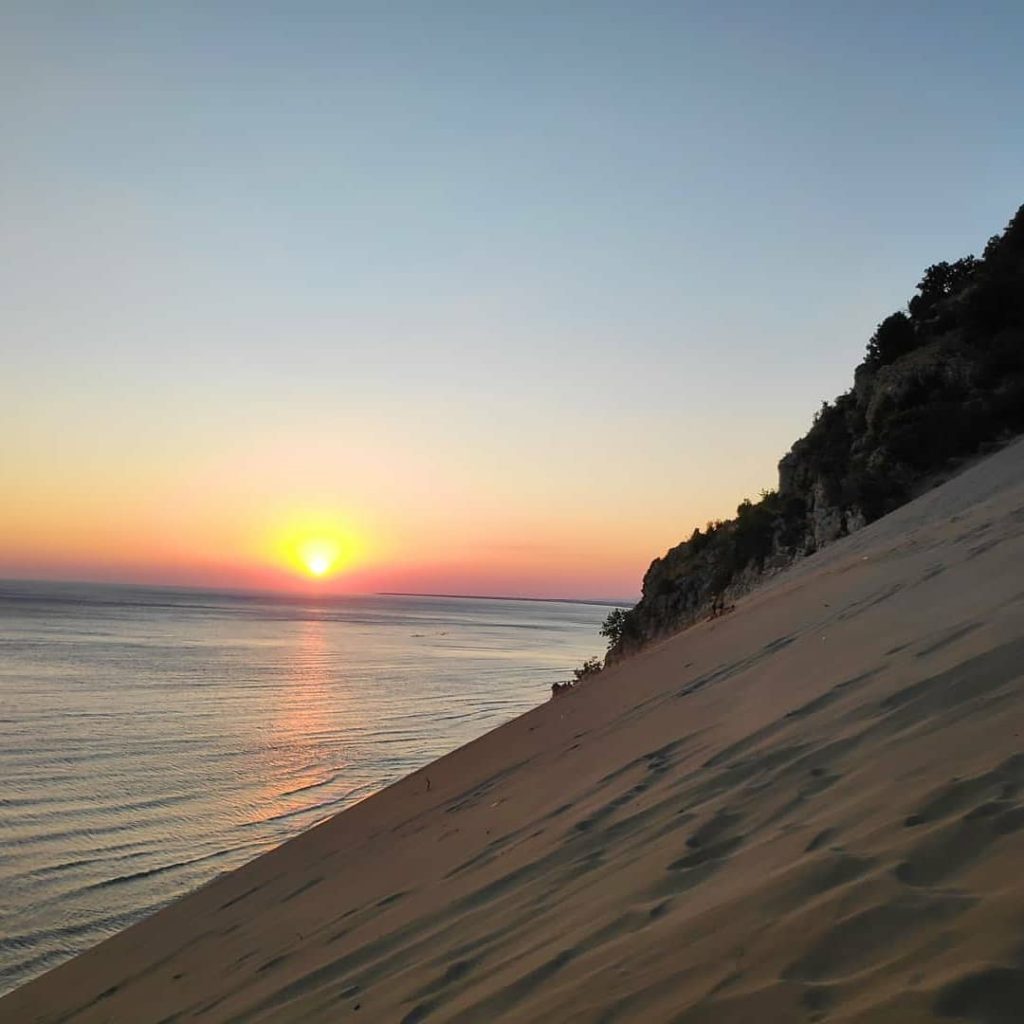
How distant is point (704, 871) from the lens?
3.82m

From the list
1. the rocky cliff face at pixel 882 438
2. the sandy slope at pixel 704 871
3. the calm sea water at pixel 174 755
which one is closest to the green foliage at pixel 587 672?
the rocky cliff face at pixel 882 438

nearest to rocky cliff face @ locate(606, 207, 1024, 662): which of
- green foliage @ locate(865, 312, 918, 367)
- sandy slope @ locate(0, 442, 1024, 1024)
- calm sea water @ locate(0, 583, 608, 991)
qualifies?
green foliage @ locate(865, 312, 918, 367)

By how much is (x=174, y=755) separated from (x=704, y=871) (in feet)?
55.7

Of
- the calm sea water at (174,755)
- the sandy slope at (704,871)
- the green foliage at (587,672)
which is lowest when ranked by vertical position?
the calm sea water at (174,755)

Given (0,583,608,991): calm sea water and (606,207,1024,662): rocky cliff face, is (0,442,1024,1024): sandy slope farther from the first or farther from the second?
(606,207,1024,662): rocky cliff face

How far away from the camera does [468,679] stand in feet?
121

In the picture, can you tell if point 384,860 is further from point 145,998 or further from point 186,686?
point 186,686

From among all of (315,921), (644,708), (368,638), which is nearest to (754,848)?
(315,921)

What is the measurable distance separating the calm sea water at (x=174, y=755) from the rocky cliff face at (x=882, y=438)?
21.1ft

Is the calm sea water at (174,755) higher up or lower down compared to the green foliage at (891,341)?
lower down

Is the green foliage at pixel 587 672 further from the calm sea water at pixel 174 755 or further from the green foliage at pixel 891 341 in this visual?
the green foliage at pixel 891 341

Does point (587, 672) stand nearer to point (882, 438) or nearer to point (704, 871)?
point (882, 438)

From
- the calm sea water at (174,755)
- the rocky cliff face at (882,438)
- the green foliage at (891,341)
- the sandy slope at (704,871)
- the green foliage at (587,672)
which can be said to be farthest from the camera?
the green foliage at (891,341)

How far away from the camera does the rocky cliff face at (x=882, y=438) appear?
1956 cm
